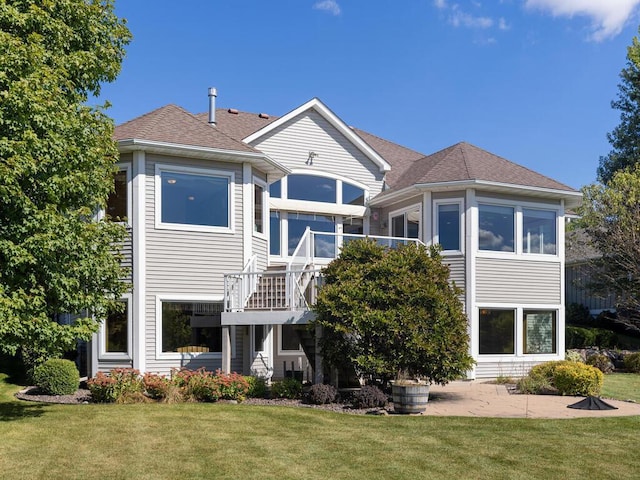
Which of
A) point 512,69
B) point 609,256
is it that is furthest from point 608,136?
point 512,69

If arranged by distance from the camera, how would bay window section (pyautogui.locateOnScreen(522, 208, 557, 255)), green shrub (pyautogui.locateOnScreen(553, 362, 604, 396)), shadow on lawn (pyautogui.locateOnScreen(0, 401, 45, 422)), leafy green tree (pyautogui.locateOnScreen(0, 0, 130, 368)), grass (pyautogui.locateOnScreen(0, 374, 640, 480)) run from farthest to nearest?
1. bay window section (pyautogui.locateOnScreen(522, 208, 557, 255))
2. green shrub (pyautogui.locateOnScreen(553, 362, 604, 396))
3. shadow on lawn (pyautogui.locateOnScreen(0, 401, 45, 422))
4. leafy green tree (pyautogui.locateOnScreen(0, 0, 130, 368))
5. grass (pyautogui.locateOnScreen(0, 374, 640, 480))

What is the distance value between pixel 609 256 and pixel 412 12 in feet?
38.2

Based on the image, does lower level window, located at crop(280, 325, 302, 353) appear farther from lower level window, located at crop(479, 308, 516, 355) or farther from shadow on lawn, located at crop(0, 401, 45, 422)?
shadow on lawn, located at crop(0, 401, 45, 422)

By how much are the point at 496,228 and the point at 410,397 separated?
792cm

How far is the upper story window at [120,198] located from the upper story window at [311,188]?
5593 millimetres

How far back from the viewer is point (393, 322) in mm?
12859

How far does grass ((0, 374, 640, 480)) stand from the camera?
8.16m

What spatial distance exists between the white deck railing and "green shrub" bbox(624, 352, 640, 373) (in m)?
9.47

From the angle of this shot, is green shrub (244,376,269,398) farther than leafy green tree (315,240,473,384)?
Yes

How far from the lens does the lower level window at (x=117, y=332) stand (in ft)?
50.6

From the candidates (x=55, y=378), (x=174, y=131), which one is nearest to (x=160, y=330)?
(x=55, y=378)

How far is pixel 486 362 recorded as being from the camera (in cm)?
1822

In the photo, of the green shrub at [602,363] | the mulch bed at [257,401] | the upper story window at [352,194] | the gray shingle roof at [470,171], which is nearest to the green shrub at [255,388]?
the mulch bed at [257,401]

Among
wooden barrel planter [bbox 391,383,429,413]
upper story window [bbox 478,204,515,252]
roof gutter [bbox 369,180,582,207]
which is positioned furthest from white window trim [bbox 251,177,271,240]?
wooden barrel planter [bbox 391,383,429,413]
